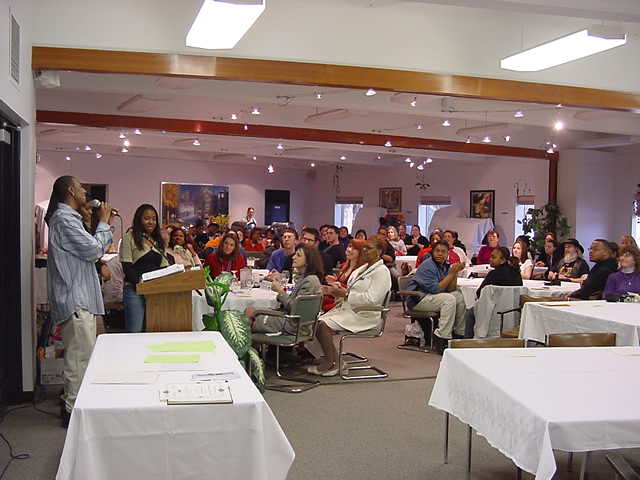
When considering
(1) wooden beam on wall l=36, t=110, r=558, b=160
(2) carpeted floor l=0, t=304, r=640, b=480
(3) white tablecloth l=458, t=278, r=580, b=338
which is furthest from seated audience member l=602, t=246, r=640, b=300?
(1) wooden beam on wall l=36, t=110, r=558, b=160

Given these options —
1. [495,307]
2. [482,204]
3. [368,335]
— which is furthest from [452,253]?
[482,204]

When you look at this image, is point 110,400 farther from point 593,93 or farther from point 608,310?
point 593,93

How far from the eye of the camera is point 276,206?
2405 centimetres

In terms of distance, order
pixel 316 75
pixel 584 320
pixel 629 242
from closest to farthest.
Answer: pixel 584 320, pixel 316 75, pixel 629 242

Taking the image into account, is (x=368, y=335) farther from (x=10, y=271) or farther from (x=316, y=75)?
(x=10, y=271)

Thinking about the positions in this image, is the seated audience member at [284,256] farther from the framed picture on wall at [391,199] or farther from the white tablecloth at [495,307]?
the framed picture on wall at [391,199]

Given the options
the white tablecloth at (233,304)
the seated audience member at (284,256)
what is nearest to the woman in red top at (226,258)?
the seated audience member at (284,256)

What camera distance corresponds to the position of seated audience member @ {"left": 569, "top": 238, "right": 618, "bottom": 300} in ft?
25.5

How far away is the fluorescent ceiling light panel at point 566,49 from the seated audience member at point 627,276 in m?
2.16

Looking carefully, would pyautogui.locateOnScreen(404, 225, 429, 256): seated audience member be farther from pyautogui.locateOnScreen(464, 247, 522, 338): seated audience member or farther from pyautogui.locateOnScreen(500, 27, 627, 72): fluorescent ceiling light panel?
pyautogui.locateOnScreen(500, 27, 627, 72): fluorescent ceiling light panel

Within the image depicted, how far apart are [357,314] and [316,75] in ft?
7.32

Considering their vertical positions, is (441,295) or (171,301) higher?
(171,301)

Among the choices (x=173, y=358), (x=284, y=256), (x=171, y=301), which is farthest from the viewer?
(x=284, y=256)

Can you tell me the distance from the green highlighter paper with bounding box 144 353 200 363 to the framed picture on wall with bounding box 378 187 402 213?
18.4 meters
